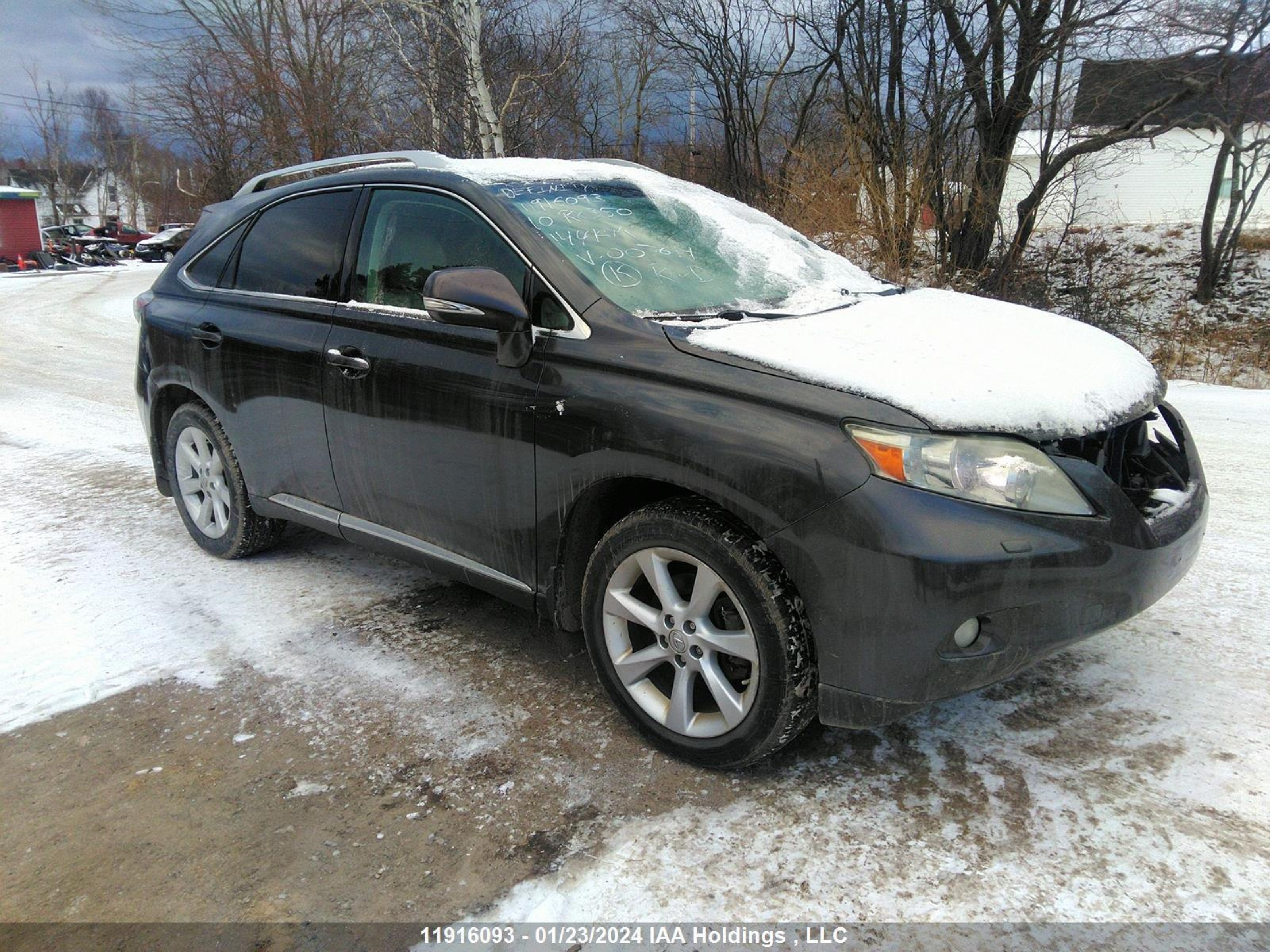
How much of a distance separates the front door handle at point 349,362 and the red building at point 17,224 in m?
46.3

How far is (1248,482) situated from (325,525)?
4.95 m

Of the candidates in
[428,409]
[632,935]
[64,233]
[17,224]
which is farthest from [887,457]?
[64,233]

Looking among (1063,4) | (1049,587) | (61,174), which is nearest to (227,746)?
(1049,587)

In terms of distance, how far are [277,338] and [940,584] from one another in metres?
2.88

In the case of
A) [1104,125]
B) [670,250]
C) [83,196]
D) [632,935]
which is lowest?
[632,935]

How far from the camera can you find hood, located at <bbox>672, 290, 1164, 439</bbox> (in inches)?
90.0

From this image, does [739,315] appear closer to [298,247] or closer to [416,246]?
[416,246]

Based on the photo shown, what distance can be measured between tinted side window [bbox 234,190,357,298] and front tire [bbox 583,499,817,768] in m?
1.81

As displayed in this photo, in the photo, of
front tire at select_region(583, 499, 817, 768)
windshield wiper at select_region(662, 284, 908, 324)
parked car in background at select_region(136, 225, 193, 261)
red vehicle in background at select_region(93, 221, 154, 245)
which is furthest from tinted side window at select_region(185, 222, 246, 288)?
red vehicle in background at select_region(93, 221, 154, 245)

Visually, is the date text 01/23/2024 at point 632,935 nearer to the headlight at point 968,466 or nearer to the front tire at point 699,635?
the front tire at point 699,635

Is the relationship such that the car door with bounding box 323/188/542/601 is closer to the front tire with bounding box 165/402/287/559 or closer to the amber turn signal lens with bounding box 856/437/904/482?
the front tire with bounding box 165/402/287/559

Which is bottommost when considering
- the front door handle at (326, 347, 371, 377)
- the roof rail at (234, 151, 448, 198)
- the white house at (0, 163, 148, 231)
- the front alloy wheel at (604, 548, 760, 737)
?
the front alloy wheel at (604, 548, 760, 737)

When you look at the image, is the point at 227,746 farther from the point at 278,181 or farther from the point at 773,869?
the point at 278,181

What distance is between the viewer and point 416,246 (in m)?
3.31
